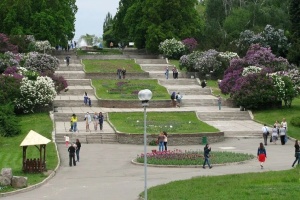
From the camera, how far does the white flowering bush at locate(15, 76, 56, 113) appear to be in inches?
2258

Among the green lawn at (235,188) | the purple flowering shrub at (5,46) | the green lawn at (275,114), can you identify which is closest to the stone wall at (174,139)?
the green lawn at (275,114)

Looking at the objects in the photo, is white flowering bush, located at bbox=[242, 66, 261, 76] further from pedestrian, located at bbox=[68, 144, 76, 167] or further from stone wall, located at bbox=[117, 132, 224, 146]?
pedestrian, located at bbox=[68, 144, 76, 167]

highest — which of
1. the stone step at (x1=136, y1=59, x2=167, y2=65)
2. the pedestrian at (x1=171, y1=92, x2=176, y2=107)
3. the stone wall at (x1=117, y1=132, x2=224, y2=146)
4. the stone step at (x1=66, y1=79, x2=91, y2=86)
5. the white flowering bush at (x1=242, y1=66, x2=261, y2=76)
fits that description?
the white flowering bush at (x1=242, y1=66, x2=261, y2=76)

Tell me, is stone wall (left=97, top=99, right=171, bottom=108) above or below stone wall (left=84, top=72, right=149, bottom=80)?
below

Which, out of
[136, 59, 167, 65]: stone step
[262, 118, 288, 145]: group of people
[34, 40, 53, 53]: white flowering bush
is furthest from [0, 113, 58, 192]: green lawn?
[136, 59, 167, 65]: stone step

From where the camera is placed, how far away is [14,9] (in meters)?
88.5

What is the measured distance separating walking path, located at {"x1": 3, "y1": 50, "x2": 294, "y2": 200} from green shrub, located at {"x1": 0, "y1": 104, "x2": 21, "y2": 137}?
266 centimetres

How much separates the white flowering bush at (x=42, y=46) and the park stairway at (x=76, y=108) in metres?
2.23

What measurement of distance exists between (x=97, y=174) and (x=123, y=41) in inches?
2862

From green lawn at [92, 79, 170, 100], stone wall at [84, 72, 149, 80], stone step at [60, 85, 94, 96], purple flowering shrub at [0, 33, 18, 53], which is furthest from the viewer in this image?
purple flowering shrub at [0, 33, 18, 53]

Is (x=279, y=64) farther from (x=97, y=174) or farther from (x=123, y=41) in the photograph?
(x=123, y=41)

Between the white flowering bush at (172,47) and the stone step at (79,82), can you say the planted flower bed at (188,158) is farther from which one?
the white flowering bush at (172,47)

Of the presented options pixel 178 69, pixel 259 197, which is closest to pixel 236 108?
pixel 178 69

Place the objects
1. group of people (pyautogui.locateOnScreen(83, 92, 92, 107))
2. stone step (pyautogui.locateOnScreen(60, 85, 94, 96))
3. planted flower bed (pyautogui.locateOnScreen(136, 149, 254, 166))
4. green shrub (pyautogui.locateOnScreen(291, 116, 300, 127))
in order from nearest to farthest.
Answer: planted flower bed (pyautogui.locateOnScreen(136, 149, 254, 166)) → green shrub (pyautogui.locateOnScreen(291, 116, 300, 127)) → group of people (pyautogui.locateOnScreen(83, 92, 92, 107)) → stone step (pyautogui.locateOnScreen(60, 85, 94, 96))
